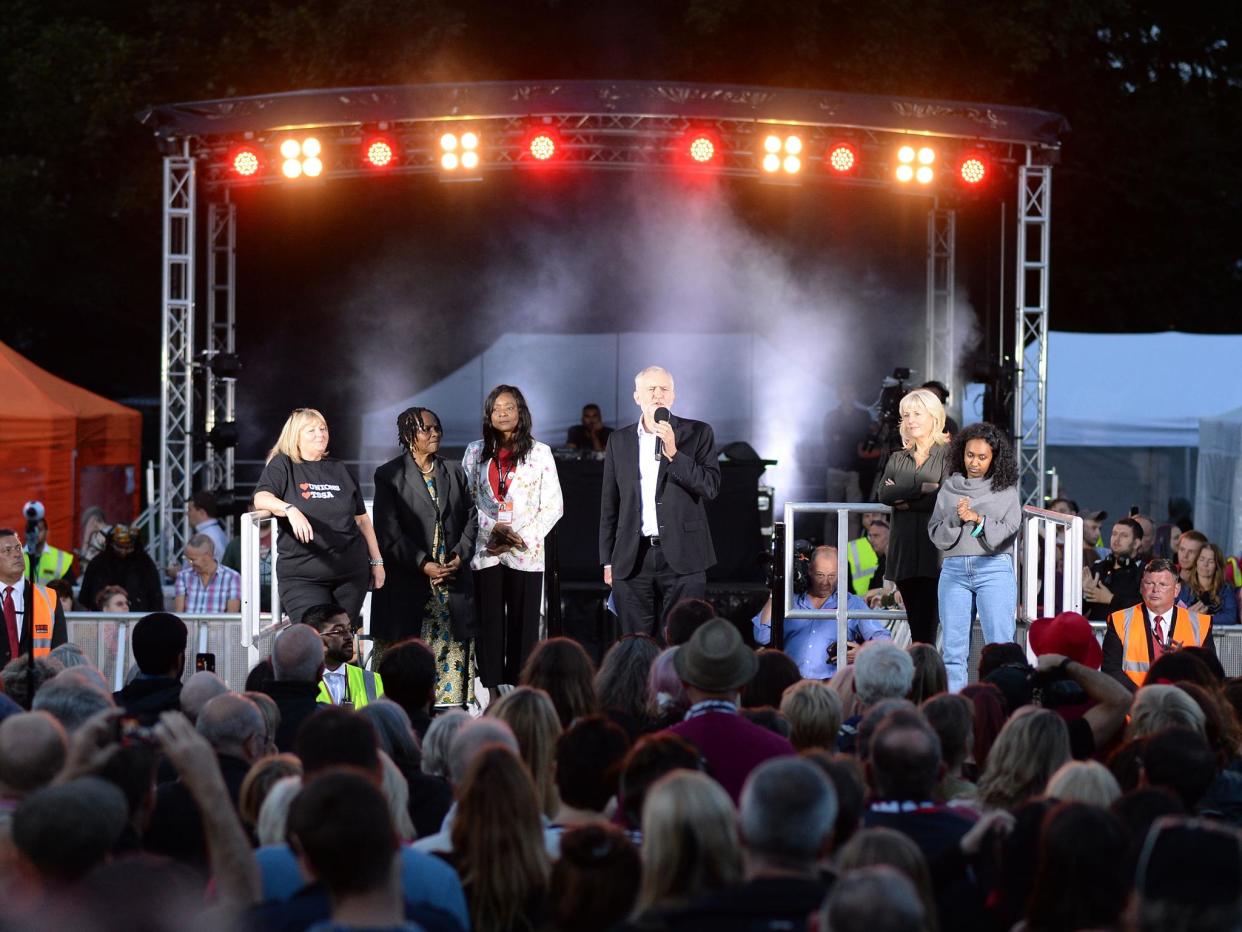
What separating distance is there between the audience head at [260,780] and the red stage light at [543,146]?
33.3 feet

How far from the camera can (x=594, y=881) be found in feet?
12.4

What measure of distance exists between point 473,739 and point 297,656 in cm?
175

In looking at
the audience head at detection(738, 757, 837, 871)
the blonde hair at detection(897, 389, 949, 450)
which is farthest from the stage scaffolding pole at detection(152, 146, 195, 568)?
the audience head at detection(738, 757, 837, 871)

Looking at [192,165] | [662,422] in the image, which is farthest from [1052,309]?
[662,422]

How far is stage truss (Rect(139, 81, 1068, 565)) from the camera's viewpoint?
46.2ft

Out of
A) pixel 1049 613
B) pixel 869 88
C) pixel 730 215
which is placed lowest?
pixel 1049 613

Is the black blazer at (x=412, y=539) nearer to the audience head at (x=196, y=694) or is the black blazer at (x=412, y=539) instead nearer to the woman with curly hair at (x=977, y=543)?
the woman with curly hair at (x=977, y=543)

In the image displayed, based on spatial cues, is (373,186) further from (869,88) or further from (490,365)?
(869,88)

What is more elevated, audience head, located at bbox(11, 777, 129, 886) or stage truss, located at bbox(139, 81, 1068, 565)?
stage truss, located at bbox(139, 81, 1068, 565)

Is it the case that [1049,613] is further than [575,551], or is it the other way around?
[575,551]

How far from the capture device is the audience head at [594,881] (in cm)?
376

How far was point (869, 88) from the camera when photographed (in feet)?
64.4

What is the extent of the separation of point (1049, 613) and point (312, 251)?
36.9ft

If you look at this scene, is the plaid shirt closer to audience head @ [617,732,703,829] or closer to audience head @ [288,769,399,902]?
audience head @ [617,732,703,829]
